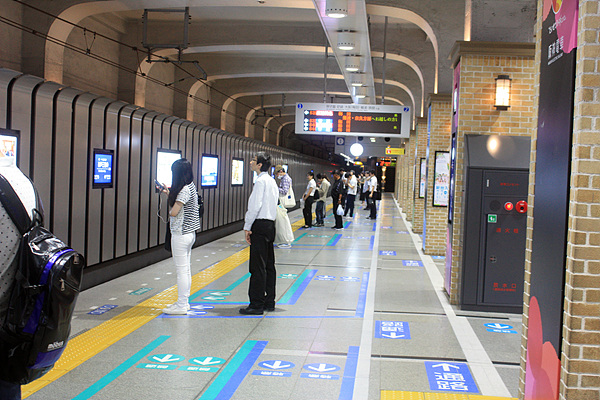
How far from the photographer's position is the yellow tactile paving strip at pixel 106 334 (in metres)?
4.07

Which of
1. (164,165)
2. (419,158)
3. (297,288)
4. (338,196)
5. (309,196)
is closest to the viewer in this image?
(297,288)

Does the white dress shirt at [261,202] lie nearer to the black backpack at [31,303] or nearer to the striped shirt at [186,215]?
the striped shirt at [186,215]

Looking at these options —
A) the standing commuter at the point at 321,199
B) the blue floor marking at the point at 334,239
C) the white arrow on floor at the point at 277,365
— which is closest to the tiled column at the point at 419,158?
the blue floor marking at the point at 334,239

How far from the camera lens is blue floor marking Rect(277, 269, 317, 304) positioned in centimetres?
666

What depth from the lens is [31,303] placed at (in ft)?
6.99

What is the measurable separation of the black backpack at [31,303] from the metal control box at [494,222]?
5.09 metres

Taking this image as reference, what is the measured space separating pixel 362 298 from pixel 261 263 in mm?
1630

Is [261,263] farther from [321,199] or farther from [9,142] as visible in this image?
[321,199]

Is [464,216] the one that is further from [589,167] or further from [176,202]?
[589,167]

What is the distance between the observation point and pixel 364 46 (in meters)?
9.14

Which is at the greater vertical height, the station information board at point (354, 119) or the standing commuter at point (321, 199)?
the station information board at point (354, 119)

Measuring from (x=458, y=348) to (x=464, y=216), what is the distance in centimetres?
194

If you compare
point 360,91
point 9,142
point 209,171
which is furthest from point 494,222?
point 360,91

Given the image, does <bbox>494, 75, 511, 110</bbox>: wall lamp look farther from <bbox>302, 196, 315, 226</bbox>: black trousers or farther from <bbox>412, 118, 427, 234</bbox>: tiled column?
<bbox>302, 196, 315, 226</bbox>: black trousers
